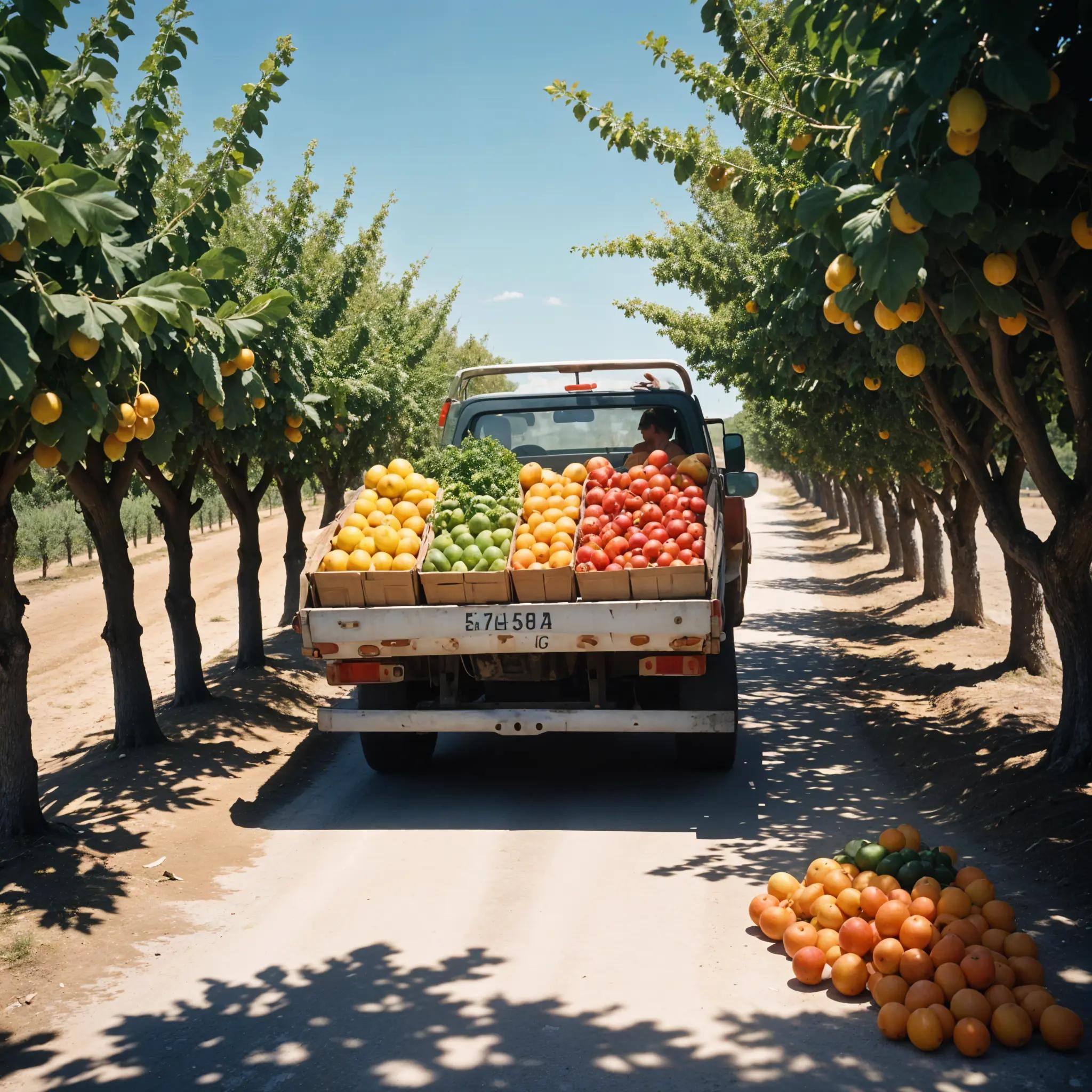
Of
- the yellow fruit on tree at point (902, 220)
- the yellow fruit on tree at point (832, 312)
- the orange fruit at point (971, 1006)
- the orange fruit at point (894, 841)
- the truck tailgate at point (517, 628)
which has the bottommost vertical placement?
the orange fruit at point (971, 1006)

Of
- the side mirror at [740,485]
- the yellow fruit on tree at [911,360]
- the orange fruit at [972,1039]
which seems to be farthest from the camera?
the side mirror at [740,485]

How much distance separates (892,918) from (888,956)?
0.17 m

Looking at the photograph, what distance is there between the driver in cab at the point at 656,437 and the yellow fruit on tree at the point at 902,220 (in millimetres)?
3960

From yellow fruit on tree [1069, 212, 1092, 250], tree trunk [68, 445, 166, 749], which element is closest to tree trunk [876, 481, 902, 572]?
tree trunk [68, 445, 166, 749]

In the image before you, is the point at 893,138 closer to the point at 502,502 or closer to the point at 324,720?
the point at 502,502

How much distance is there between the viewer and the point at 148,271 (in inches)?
→ 223

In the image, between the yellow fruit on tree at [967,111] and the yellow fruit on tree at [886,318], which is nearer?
the yellow fruit on tree at [967,111]

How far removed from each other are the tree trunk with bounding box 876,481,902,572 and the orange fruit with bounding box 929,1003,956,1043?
1936cm

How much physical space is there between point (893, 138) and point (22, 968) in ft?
16.6

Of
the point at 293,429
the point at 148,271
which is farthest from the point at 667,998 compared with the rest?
the point at 293,429

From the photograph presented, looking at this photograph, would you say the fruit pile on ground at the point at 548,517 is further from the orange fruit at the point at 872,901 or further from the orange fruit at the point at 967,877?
the orange fruit at the point at 967,877

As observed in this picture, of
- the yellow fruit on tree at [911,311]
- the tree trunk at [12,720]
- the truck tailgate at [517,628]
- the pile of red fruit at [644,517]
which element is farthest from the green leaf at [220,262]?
the yellow fruit on tree at [911,311]

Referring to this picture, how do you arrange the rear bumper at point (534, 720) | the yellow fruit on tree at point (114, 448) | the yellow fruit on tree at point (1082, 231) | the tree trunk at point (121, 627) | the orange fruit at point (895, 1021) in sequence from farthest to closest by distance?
the tree trunk at point (121, 627)
the rear bumper at point (534, 720)
the yellow fruit on tree at point (114, 448)
the yellow fruit on tree at point (1082, 231)
the orange fruit at point (895, 1021)

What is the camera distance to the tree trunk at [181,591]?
10578 mm
